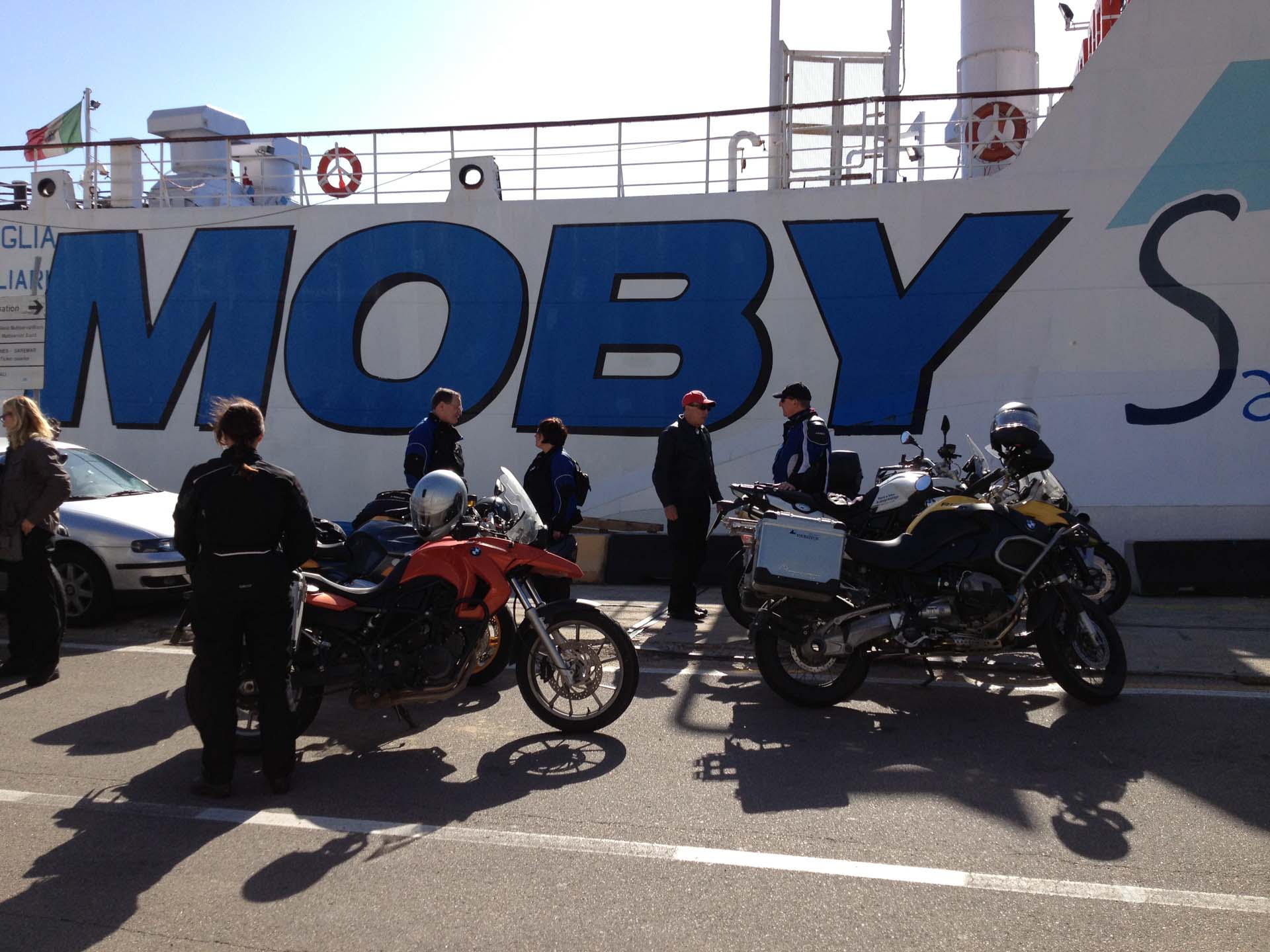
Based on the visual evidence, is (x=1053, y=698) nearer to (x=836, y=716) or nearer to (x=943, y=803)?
(x=836, y=716)

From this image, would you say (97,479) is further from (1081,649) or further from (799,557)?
(1081,649)

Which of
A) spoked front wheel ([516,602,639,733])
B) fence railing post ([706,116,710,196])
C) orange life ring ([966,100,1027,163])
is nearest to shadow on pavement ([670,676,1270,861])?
spoked front wheel ([516,602,639,733])

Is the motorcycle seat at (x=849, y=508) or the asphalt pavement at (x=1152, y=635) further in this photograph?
the motorcycle seat at (x=849, y=508)

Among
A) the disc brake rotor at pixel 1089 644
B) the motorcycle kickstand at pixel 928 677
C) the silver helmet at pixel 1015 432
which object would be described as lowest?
the motorcycle kickstand at pixel 928 677

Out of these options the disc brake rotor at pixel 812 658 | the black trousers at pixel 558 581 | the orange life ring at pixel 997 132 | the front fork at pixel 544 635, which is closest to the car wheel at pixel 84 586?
the black trousers at pixel 558 581

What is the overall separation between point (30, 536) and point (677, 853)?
4940mm

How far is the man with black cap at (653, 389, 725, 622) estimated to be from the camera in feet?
26.8

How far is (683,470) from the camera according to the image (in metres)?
8.20

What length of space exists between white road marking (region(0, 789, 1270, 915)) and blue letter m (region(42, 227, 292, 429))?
941 cm

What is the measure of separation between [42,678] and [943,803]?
5.54m

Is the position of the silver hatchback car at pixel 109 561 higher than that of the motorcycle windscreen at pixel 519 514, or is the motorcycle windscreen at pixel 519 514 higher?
the motorcycle windscreen at pixel 519 514

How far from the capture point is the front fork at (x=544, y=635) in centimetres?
529

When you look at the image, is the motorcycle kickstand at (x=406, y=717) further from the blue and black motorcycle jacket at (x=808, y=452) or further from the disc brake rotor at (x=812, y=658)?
the blue and black motorcycle jacket at (x=808, y=452)

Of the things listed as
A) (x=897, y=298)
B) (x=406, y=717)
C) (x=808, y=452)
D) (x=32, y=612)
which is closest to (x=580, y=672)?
(x=406, y=717)
